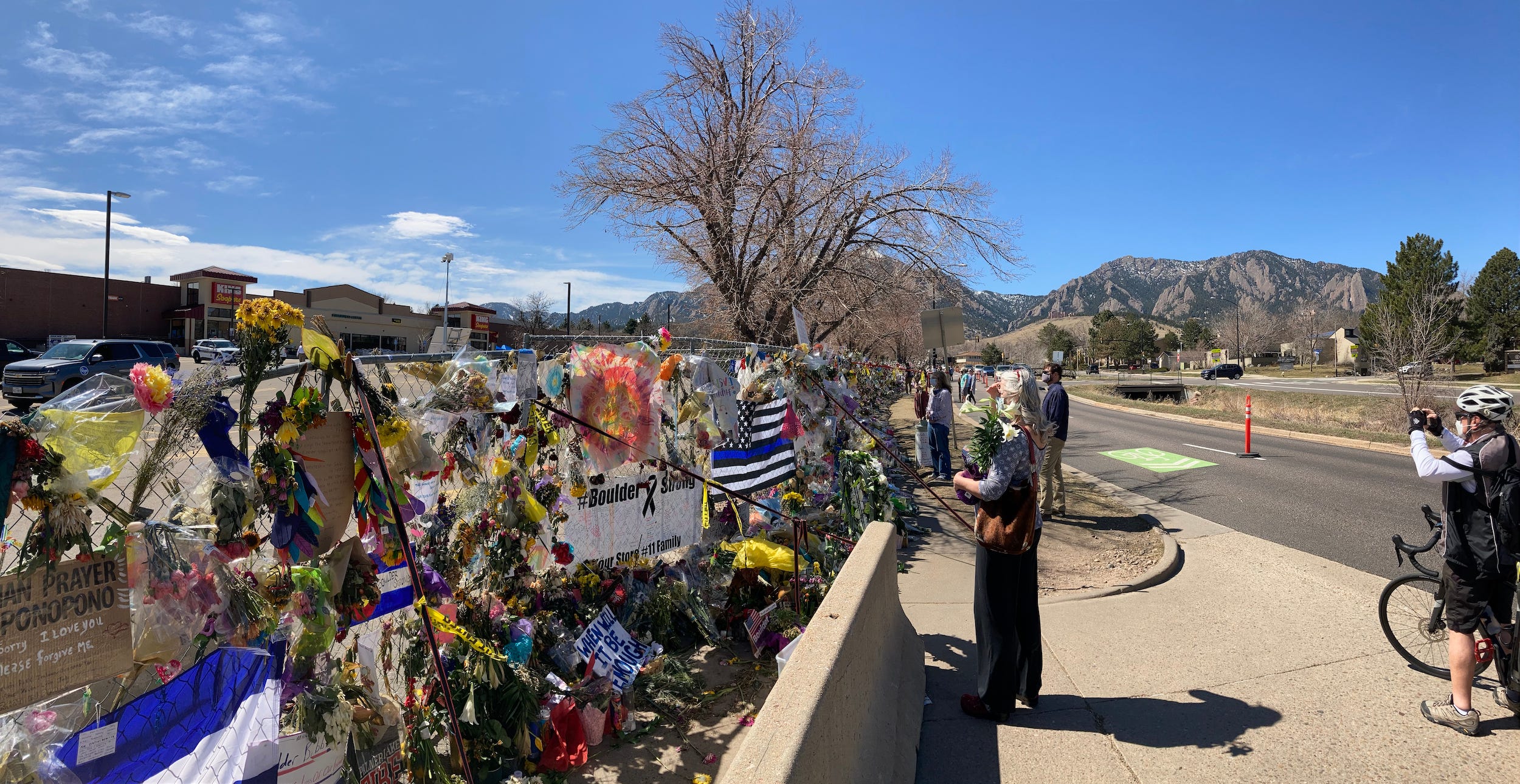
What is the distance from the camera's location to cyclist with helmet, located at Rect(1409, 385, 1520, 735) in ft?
11.8

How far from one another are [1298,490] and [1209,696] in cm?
839

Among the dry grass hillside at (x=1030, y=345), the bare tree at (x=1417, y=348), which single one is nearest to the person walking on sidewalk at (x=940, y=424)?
the bare tree at (x=1417, y=348)

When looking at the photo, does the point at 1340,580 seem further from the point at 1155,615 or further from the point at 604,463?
the point at 604,463

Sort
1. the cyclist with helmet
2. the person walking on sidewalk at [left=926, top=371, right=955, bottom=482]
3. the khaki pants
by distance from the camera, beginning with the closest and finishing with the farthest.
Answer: the cyclist with helmet → the khaki pants → the person walking on sidewalk at [left=926, top=371, right=955, bottom=482]

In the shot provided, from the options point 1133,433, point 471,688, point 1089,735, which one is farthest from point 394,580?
point 1133,433

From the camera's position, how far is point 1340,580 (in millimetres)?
6262

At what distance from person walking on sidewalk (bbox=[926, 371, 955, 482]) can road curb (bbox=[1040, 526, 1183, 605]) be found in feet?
15.5

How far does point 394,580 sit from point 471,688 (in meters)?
0.61

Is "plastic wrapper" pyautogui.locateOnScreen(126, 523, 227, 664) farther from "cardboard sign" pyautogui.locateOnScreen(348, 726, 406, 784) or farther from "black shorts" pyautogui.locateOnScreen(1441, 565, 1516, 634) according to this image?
"black shorts" pyautogui.locateOnScreen(1441, 565, 1516, 634)

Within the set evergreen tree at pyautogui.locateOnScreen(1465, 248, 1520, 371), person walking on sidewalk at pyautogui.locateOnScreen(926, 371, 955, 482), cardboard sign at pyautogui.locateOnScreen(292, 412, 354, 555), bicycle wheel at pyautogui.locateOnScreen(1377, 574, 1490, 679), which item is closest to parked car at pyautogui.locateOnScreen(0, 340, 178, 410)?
person walking on sidewalk at pyautogui.locateOnScreen(926, 371, 955, 482)

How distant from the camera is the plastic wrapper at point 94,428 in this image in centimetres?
204

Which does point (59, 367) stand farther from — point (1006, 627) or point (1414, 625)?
point (1414, 625)

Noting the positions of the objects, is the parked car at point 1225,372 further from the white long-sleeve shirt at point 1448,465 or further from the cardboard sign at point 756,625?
the cardboard sign at point 756,625

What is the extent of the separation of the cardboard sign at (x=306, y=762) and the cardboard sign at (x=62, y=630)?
1.78 feet
